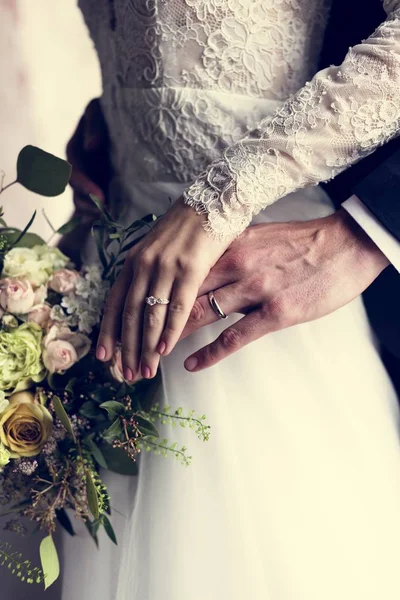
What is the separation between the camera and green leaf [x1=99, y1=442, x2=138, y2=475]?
761 millimetres

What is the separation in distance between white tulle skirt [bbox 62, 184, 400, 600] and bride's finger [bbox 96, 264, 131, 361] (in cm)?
10

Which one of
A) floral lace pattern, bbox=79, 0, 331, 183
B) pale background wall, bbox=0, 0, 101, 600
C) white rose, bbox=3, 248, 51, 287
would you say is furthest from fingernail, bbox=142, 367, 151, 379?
pale background wall, bbox=0, 0, 101, 600

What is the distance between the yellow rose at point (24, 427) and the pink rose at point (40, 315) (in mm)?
107

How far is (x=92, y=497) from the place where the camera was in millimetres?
657

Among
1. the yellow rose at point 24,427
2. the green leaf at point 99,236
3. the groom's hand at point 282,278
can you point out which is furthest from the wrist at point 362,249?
the yellow rose at point 24,427

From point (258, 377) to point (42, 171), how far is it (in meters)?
0.43

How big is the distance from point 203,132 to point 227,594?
629 mm

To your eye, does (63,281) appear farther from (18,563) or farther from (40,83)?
(40,83)

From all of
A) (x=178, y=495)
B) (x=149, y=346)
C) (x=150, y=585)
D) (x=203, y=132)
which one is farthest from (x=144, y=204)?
(x=150, y=585)

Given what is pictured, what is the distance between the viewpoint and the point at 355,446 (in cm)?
73

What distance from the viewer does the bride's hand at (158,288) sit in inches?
25.9

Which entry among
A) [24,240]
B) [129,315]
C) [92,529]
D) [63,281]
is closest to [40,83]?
→ [24,240]

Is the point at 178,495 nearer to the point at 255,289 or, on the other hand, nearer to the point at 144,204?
the point at 255,289

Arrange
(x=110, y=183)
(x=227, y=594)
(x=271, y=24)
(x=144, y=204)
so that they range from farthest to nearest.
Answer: (x=110, y=183) < (x=144, y=204) < (x=271, y=24) < (x=227, y=594)
